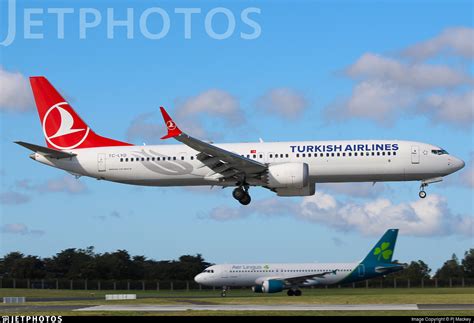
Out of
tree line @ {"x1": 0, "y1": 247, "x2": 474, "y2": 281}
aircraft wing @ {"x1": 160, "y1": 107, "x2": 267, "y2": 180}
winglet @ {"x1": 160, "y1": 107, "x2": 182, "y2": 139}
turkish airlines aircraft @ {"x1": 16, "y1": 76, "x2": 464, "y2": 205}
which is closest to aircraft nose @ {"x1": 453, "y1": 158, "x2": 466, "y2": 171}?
turkish airlines aircraft @ {"x1": 16, "y1": 76, "x2": 464, "y2": 205}

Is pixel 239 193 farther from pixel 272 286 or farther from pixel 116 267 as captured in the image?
pixel 116 267

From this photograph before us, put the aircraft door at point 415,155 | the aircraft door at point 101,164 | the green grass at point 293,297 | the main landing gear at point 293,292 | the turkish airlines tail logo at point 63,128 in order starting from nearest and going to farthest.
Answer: the green grass at point 293,297 → the aircraft door at point 415,155 → the aircraft door at point 101,164 → the turkish airlines tail logo at point 63,128 → the main landing gear at point 293,292

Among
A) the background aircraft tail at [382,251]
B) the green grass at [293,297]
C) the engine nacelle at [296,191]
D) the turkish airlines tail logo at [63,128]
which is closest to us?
the green grass at [293,297]

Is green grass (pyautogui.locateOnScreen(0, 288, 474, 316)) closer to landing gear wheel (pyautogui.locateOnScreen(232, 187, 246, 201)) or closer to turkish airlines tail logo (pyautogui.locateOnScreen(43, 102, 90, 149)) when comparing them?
landing gear wheel (pyautogui.locateOnScreen(232, 187, 246, 201))

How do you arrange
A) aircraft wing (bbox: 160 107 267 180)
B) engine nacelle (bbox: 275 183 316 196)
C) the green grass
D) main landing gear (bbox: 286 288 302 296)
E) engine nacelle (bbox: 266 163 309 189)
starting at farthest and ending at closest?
1. main landing gear (bbox: 286 288 302 296)
2. engine nacelle (bbox: 275 183 316 196)
3. engine nacelle (bbox: 266 163 309 189)
4. aircraft wing (bbox: 160 107 267 180)
5. the green grass

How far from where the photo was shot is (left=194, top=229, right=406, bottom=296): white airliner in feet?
266

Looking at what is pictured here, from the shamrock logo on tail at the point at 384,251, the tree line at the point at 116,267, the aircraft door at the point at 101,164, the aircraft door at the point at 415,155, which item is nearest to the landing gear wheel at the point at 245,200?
the aircraft door at the point at 101,164

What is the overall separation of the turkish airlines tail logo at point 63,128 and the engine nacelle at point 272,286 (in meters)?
25.1

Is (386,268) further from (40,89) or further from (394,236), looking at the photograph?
(40,89)

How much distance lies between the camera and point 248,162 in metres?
56.6

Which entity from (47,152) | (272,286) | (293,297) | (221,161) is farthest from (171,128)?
(272,286)

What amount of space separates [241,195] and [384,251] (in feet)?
102

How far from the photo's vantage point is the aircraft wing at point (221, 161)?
55312 mm

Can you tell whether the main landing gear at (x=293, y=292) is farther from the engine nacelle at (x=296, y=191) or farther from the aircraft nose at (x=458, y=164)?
the aircraft nose at (x=458, y=164)
